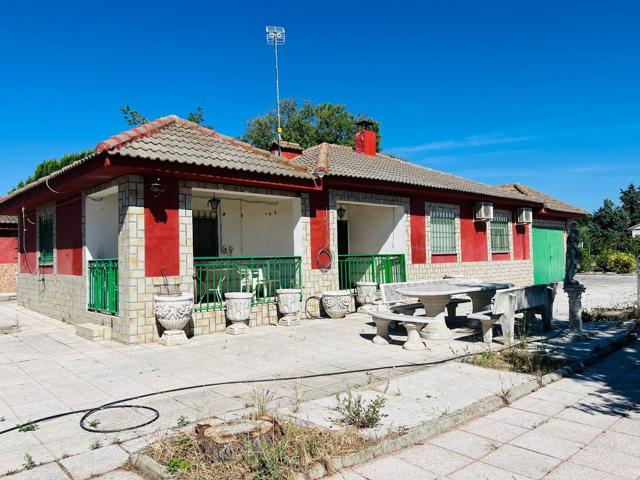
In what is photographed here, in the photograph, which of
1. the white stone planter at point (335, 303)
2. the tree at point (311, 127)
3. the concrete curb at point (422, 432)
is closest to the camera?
the concrete curb at point (422, 432)

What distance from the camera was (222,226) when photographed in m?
12.2

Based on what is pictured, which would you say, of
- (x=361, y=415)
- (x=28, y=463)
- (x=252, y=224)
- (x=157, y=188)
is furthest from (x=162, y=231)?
(x=361, y=415)

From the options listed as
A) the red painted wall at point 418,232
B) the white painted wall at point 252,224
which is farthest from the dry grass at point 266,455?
the red painted wall at point 418,232

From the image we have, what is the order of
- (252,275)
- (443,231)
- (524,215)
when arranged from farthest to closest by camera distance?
1. (524,215)
2. (443,231)
3. (252,275)

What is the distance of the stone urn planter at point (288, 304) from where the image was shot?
9.52 meters

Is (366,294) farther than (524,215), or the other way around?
(524,215)

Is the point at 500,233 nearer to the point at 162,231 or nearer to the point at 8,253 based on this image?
the point at 162,231

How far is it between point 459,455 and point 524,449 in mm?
504

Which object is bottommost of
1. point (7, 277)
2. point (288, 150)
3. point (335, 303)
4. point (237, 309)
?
point (335, 303)

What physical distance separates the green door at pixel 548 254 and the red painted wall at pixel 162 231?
14764 millimetres

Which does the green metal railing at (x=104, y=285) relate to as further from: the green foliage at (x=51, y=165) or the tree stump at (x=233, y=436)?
the green foliage at (x=51, y=165)

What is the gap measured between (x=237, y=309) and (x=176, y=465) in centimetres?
569

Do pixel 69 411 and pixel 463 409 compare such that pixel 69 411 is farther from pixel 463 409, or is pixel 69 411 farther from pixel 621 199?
pixel 621 199

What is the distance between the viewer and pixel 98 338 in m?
8.26
